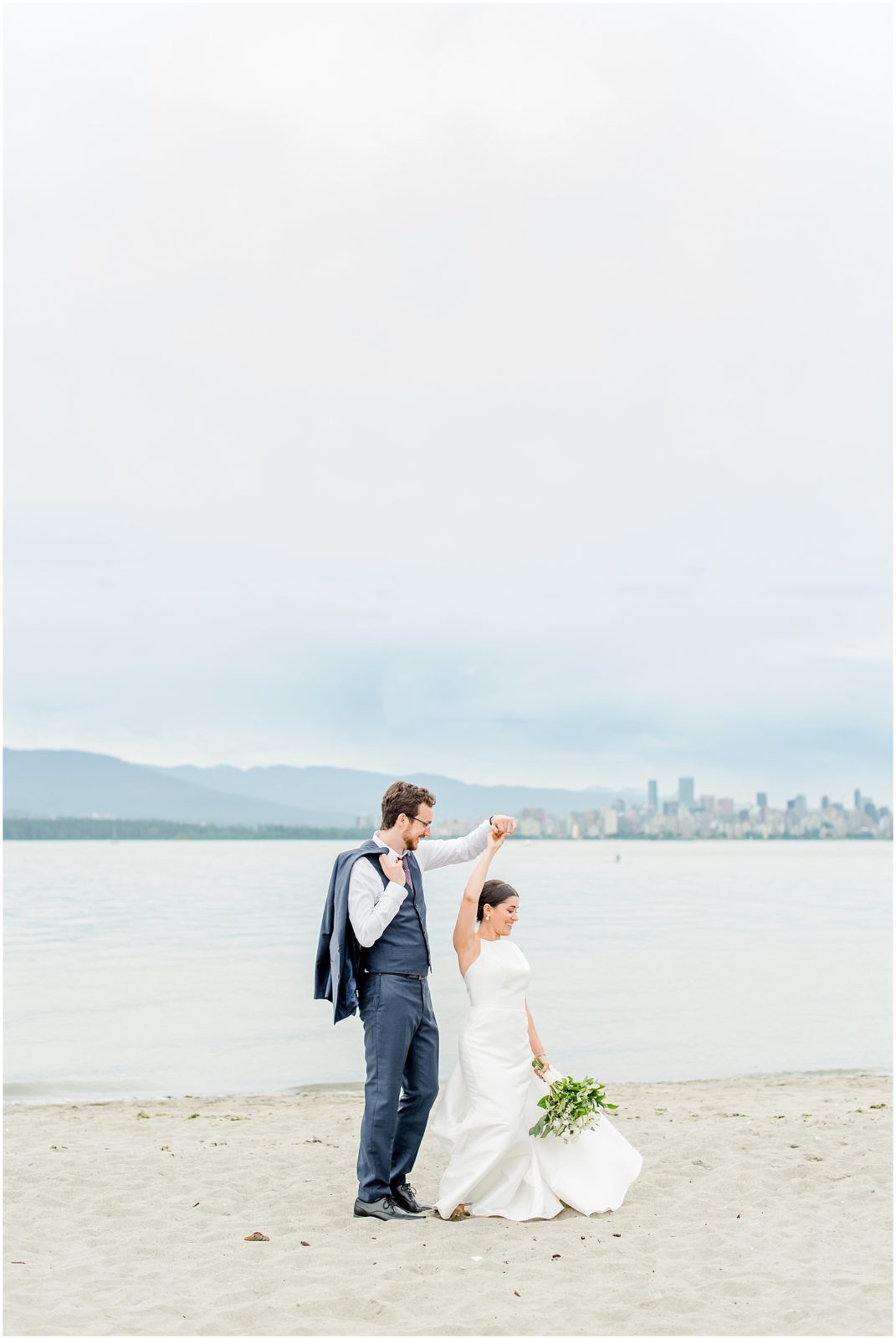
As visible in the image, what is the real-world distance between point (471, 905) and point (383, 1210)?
1657 millimetres

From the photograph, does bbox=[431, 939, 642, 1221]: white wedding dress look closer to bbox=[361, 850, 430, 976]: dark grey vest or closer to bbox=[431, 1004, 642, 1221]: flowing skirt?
bbox=[431, 1004, 642, 1221]: flowing skirt

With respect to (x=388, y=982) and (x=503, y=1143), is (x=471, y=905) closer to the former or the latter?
(x=388, y=982)

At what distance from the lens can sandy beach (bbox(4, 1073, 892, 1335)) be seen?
4.98 m

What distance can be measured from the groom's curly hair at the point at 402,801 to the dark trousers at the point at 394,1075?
2.72ft

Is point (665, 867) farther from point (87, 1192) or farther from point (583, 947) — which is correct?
point (87, 1192)

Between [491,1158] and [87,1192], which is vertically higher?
[491,1158]

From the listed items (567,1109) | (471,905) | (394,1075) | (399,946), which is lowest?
(567,1109)

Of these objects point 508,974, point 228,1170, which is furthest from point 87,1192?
point 508,974

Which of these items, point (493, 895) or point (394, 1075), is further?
point (493, 895)

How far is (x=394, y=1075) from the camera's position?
20.2 ft

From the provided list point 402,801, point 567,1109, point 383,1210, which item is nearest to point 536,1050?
point 567,1109

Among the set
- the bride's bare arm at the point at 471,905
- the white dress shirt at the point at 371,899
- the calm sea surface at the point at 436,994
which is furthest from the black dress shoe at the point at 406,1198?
the calm sea surface at the point at 436,994

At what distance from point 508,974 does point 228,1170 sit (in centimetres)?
269

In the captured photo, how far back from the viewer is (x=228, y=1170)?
7695 mm
